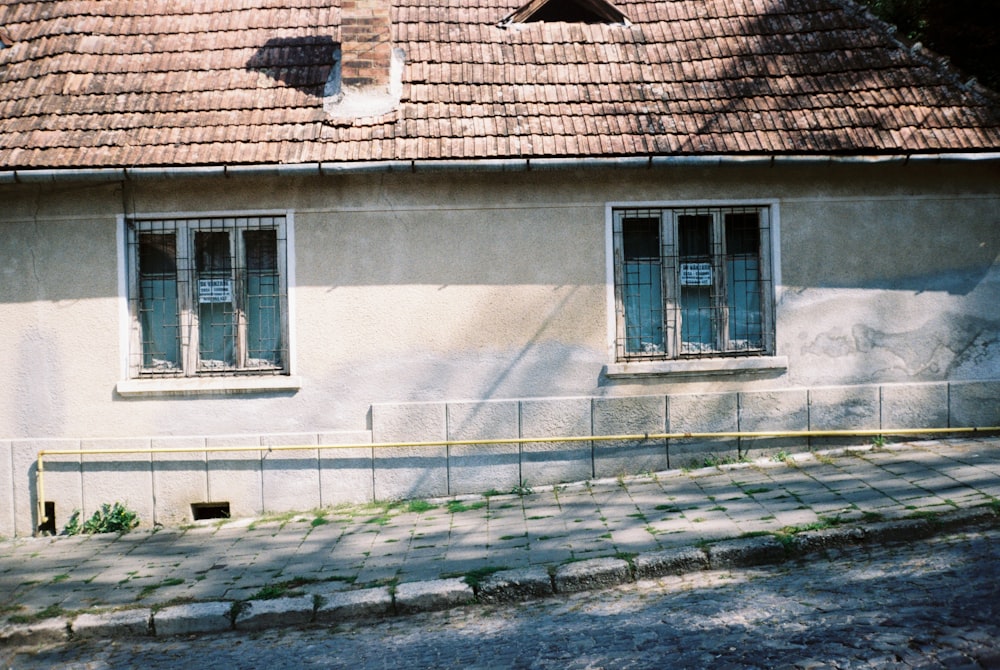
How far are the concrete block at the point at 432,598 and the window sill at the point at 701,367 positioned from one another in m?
3.20

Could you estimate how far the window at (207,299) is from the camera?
29.5 feet

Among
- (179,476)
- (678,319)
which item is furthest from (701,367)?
(179,476)

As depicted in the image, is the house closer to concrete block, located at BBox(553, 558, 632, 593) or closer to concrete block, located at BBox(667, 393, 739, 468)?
concrete block, located at BBox(667, 393, 739, 468)

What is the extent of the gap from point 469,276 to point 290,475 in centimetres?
251

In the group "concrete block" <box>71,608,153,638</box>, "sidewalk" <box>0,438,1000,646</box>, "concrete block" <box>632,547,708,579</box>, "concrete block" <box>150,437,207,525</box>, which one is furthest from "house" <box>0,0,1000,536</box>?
"concrete block" <box>71,608,153,638</box>

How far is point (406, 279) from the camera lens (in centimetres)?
890

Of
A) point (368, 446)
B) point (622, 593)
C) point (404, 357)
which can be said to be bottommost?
point (622, 593)

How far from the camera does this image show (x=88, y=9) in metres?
10.1

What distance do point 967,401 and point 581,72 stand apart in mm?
4971

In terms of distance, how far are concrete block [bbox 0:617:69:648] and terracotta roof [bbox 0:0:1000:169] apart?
406 centimetres

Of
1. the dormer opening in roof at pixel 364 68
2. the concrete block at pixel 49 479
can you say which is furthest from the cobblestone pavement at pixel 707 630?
the dormer opening in roof at pixel 364 68

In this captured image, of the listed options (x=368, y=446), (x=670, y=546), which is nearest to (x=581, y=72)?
(x=368, y=446)

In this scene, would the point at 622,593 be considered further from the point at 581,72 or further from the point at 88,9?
the point at 88,9

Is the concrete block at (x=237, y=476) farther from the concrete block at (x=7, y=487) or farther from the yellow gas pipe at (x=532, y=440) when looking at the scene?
the concrete block at (x=7, y=487)
